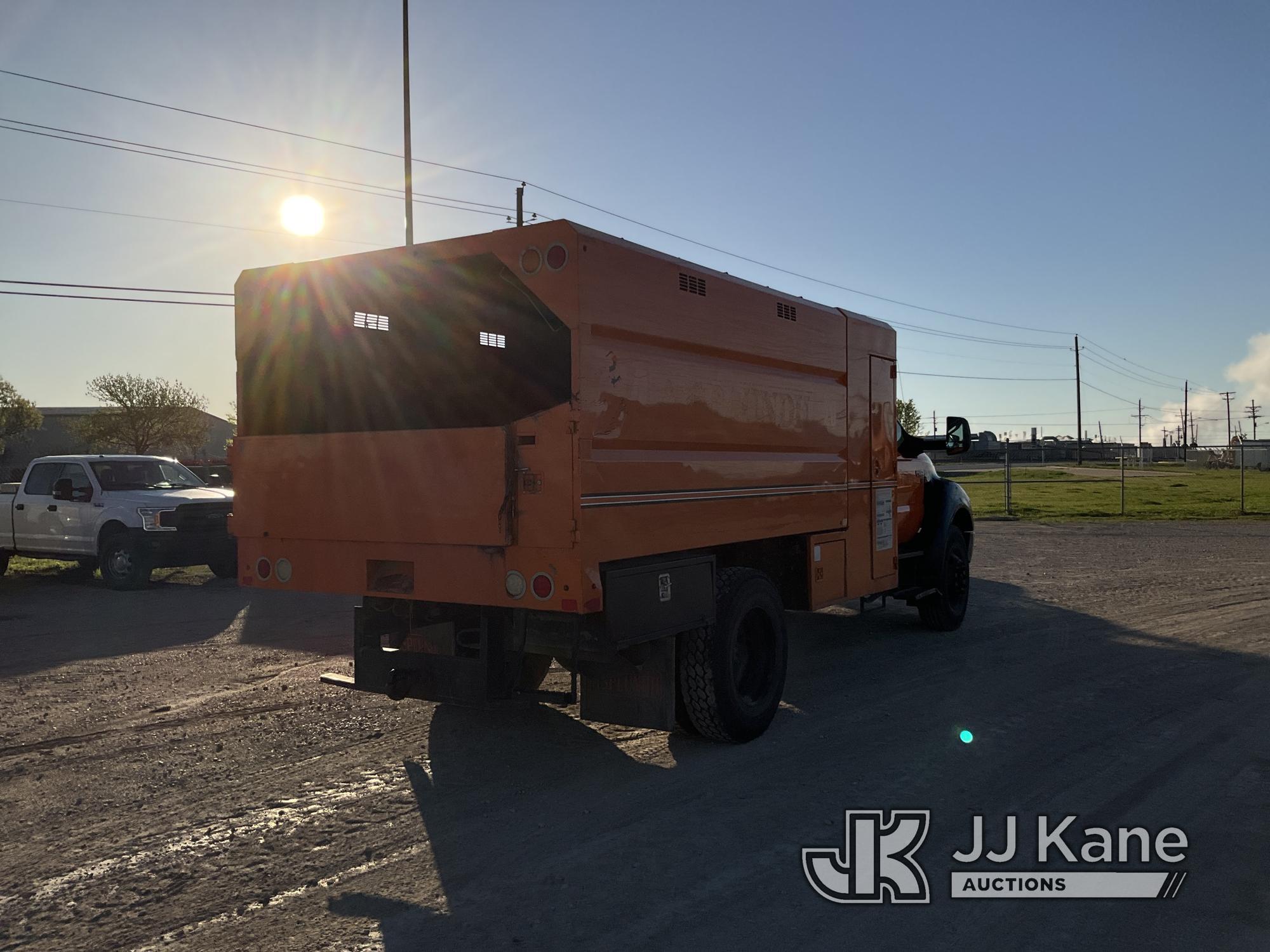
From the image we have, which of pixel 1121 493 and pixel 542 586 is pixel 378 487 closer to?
pixel 542 586

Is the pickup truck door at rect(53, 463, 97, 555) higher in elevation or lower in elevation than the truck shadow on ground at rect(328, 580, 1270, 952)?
higher

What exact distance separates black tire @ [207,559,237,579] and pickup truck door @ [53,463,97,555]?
63.8 inches

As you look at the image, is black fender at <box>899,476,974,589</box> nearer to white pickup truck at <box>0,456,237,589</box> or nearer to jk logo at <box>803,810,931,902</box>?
jk logo at <box>803,810,931,902</box>

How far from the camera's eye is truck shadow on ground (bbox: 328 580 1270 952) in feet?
11.8

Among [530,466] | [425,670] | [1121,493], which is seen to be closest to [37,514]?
[425,670]

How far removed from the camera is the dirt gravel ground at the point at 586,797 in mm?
3600

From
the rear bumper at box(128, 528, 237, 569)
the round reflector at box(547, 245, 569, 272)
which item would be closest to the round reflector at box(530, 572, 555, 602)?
the round reflector at box(547, 245, 569, 272)

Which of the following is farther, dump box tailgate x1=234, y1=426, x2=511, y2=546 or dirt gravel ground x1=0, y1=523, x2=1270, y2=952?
dump box tailgate x1=234, y1=426, x2=511, y2=546

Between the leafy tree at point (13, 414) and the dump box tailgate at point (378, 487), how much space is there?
7464 cm

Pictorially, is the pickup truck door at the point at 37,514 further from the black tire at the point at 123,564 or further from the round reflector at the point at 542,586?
the round reflector at the point at 542,586

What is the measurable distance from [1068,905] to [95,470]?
14324 millimetres

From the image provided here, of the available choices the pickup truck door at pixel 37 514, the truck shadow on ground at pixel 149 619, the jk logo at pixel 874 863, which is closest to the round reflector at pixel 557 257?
the jk logo at pixel 874 863

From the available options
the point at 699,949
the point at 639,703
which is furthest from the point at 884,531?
the point at 699,949

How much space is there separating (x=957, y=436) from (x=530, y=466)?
222 inches
